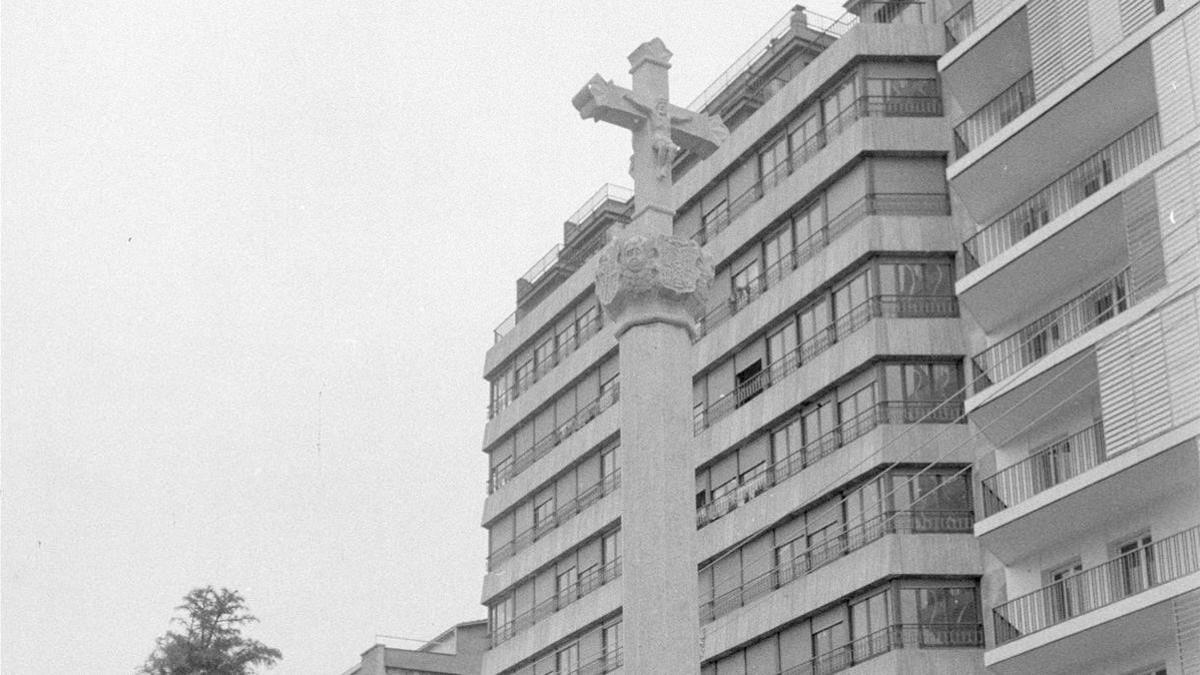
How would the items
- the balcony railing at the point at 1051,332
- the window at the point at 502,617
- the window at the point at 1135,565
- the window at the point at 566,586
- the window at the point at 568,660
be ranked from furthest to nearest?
1. the window at the point at 502,617
2. the window at the point at 566,586
3. the window at the point at 568,660
4. the balcony railing at the point at 1051,332
5. the window at the point at 1135,565

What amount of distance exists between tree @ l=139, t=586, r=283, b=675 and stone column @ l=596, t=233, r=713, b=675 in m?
37.4

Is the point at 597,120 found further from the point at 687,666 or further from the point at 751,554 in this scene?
the point at 751,554

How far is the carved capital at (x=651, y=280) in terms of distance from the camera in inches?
995

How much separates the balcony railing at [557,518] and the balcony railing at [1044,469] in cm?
1621

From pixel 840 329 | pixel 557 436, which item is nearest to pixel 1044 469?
pixel 840 329

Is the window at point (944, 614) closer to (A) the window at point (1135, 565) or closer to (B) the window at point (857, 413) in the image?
(B) the window at point (857, 413)

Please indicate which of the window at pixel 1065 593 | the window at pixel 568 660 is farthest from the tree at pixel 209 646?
the window at pixel 1065 593

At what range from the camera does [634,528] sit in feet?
79.5

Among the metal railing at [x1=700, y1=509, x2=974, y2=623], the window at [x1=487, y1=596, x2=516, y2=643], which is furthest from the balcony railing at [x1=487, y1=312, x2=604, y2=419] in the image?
the metal railing at [x1=700, y1=509, x2=974, y2=623]

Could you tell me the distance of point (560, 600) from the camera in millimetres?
65375

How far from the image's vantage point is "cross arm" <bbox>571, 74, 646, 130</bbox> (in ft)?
85.8

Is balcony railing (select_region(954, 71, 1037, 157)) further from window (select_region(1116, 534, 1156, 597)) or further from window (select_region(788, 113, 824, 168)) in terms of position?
window (select_region(1116, 534, 1156, 597))

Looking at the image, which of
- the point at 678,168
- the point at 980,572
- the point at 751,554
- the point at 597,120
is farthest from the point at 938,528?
the point at 597,120

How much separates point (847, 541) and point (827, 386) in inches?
161
